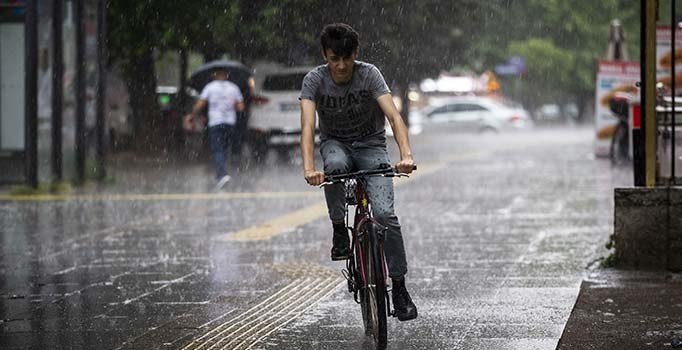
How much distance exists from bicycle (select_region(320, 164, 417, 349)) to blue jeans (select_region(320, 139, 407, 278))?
2.0 inches

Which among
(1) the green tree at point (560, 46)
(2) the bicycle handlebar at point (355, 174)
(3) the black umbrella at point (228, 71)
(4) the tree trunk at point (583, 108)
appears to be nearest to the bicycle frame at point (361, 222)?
(2) the bicycle handlebar at point (355, 174)

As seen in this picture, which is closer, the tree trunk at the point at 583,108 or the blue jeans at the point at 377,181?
the blue jeans at the point at 377,181

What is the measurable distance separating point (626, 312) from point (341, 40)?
227 centimetres

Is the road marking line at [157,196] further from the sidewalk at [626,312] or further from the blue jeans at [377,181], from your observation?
the blue jeans at [377,181]

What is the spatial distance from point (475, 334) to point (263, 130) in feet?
63.9

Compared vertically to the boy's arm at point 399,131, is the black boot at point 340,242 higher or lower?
lower

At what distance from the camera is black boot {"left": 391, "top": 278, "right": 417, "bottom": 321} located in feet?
22.4

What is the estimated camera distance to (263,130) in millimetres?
26219

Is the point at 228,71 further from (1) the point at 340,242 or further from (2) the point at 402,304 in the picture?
(2) the point at 402,304

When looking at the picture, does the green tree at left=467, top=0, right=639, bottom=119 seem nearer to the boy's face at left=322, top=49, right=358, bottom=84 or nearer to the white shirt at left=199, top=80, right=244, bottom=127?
the white shirt at left=199, top=80, right=244, bottom=127

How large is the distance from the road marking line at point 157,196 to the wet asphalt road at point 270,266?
0.03 metres

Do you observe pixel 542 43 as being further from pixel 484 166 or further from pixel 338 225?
pixel 338 225

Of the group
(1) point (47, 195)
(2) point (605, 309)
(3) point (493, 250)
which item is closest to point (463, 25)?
(1) point (47, 195)

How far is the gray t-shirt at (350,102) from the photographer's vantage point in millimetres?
6871
